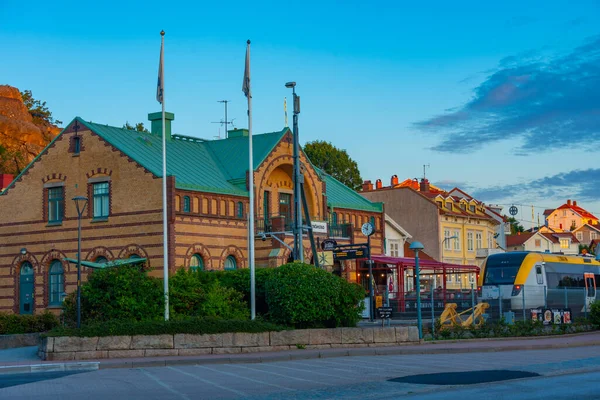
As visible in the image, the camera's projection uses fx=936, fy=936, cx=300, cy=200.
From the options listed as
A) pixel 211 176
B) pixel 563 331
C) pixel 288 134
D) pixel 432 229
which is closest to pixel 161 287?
pixel 563 331

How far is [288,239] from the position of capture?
5312cm

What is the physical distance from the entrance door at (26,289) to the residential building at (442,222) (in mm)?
36707

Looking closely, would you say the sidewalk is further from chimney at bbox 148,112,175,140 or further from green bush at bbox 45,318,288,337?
chimney at bbox 148,112,175,140

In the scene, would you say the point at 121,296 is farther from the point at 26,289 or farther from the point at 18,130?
the point at 18,130

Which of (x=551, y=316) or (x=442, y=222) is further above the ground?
(x=442, y=222)

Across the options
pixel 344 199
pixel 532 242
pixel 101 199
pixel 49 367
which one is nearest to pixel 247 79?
pixel 49 367

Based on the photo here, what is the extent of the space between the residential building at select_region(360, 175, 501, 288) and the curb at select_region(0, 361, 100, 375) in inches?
2177

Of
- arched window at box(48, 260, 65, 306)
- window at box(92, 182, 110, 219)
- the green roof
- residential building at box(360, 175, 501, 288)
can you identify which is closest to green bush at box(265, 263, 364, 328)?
window at box(92, 182, 110, 219)

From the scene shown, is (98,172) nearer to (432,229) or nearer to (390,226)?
(390,226)

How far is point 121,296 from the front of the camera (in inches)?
1148

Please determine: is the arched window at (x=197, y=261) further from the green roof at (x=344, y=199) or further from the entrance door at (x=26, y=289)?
the green roof at (x=344, y=199)

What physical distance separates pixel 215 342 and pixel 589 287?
30373 mm

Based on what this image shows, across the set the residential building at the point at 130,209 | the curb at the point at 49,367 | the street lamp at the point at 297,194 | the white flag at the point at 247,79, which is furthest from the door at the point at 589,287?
the curb at the point at 49,367

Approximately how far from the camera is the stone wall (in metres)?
25.9
